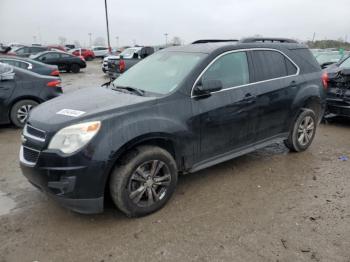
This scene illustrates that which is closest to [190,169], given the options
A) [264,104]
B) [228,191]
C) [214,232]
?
[228,191]

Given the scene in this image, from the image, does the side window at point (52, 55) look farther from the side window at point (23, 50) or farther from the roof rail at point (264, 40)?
the roof rail at point (264, 40)

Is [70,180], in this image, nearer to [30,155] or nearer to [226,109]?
[30,155]

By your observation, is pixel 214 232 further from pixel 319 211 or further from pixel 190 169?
pixel 319 211

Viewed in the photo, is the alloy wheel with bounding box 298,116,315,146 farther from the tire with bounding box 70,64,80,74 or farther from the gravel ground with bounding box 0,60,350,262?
the tire with bounding box 70,64,80,74

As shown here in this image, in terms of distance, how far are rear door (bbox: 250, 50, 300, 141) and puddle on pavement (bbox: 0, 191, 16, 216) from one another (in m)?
3.17

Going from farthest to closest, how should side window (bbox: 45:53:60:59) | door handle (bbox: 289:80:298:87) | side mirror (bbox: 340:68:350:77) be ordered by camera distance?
side window (bbox: 45:53:60:59) → side mirror (bbox: 340:68:350:77) → door handle (bbox: 289:80:298:87)

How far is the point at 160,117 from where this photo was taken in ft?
11.0

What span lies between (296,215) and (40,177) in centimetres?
263

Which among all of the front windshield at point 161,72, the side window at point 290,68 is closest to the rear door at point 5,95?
the front windshield at point 161,72

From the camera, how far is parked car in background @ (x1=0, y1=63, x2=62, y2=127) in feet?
21.8

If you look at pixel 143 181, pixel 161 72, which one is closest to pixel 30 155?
pixel 143 181

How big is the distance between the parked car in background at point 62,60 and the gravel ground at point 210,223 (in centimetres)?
1773

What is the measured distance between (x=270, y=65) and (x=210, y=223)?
2.45 m

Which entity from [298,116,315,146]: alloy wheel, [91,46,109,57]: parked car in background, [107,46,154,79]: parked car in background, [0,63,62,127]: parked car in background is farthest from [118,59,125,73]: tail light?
[91,46,109,57]: parked car in background
